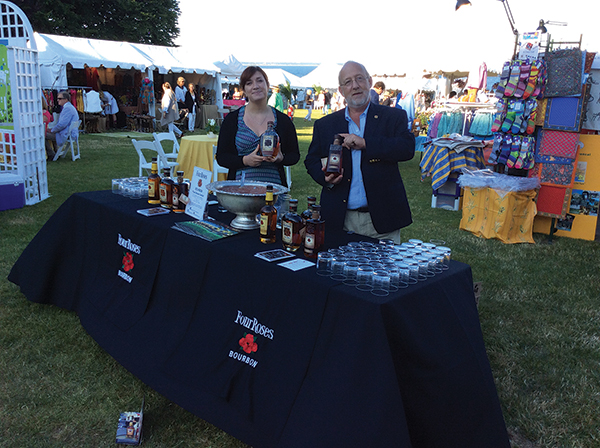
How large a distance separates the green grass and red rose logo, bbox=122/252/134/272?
58 centimetres

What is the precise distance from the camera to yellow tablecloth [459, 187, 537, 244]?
550 cm

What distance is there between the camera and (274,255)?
6.94 feet

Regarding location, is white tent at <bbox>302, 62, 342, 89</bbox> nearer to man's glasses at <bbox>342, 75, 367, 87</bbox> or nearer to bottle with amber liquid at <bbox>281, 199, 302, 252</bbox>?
man's glasses at <bbox>342, 75, 367, 87</bbox>

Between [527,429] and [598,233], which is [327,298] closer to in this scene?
[527,429]

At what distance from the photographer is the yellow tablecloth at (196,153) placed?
22.4 ft

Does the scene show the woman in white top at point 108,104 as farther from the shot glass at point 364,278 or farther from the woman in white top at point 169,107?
the shot glass at point 364,278

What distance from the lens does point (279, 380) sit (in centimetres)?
191

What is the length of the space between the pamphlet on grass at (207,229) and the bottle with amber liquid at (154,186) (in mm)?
575

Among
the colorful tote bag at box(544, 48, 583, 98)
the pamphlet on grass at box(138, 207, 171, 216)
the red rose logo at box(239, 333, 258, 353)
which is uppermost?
the colorful tote bag at box(544, 48, 583, 98)

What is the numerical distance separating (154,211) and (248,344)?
119cm

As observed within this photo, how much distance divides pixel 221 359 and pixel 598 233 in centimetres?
558

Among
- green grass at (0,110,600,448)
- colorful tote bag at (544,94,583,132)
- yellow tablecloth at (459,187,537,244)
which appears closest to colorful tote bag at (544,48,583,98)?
colorful tote bag at (544,94,583,132)

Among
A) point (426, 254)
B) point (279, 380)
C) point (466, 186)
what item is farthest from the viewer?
point (466, 186)

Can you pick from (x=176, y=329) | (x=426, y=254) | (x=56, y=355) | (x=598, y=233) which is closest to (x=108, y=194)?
(x=56, y=355)
